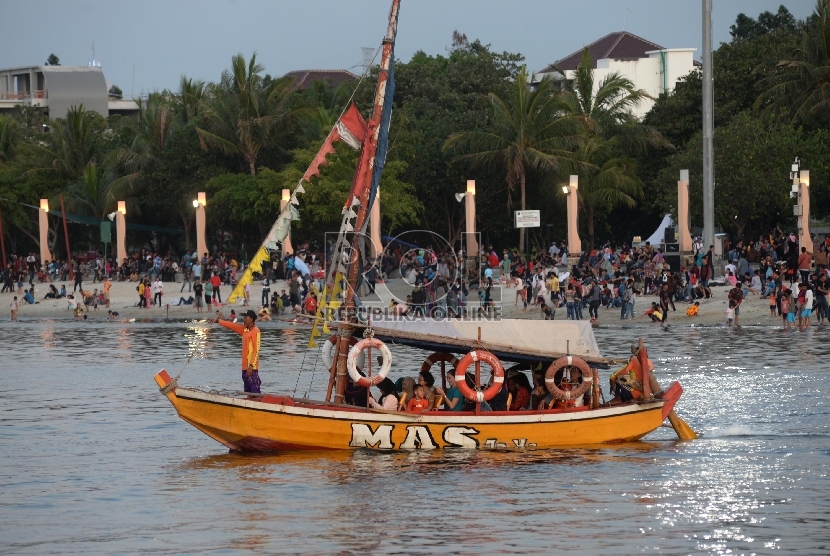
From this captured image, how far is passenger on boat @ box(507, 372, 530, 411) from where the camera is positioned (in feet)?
60.1

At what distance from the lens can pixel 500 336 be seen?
1767cm

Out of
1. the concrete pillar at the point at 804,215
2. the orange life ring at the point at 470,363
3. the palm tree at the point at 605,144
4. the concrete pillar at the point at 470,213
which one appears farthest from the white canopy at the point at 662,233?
the orange life ring at the point at 470,363

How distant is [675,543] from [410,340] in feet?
17.2

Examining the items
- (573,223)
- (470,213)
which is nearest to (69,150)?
(470,213)

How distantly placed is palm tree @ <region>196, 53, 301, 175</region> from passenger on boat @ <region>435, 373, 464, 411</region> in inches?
1520

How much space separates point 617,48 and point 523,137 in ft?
116

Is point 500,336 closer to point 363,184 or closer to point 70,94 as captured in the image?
point 363,184

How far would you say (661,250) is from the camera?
1848 inches

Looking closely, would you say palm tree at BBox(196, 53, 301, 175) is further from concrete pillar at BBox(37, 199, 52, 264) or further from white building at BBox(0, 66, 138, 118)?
white building at BBox(0, 66, 138, 118)

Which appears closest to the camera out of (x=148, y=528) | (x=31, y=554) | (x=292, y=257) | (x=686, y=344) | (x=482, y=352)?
(x=31, y=554)

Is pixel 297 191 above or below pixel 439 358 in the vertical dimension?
above

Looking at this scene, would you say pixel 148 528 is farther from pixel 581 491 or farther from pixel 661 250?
pixel 661 250

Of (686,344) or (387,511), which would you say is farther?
(686,344)

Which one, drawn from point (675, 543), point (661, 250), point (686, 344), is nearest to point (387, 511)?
point (675, 543)
